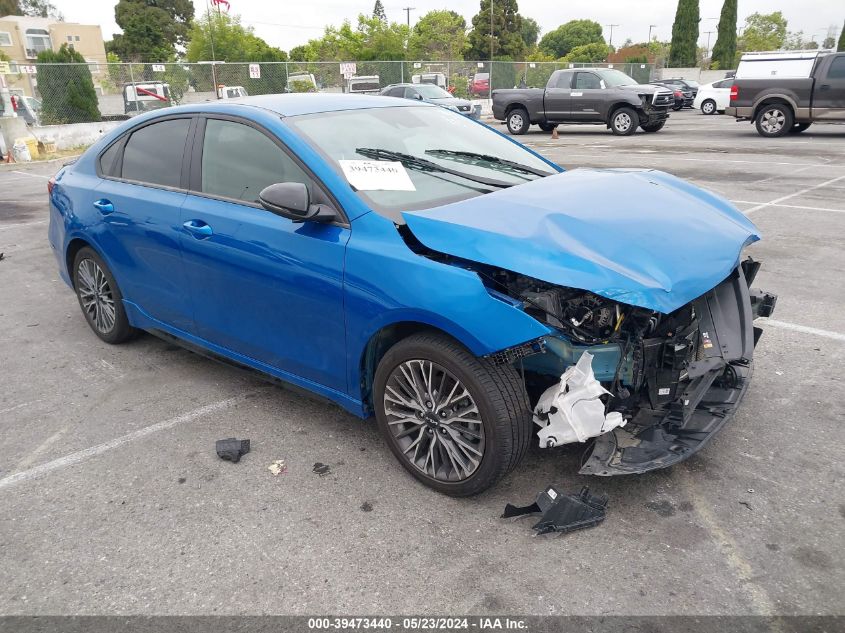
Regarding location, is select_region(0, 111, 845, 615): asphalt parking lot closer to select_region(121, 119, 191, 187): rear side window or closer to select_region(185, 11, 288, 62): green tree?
select_region(121, 119, 191, 187): rear side window

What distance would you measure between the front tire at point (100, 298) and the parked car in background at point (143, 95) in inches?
854

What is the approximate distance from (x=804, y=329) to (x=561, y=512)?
3.06 meters

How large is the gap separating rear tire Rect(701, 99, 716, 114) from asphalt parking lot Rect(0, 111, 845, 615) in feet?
90.0

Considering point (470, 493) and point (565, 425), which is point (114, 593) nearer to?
point (470, 493)

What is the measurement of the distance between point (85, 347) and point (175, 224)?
1.75m

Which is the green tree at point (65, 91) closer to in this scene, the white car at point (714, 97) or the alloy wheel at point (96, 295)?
the alloy wheel at point (96, 295)

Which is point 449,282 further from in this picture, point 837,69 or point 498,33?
point 498,33

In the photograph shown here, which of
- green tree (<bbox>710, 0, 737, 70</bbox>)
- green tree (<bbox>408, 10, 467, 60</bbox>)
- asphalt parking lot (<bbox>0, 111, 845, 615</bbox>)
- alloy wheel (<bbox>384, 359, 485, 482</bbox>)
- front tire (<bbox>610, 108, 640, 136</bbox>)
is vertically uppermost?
green tree (<bbox>408, 10, 467, 60</bbox>)

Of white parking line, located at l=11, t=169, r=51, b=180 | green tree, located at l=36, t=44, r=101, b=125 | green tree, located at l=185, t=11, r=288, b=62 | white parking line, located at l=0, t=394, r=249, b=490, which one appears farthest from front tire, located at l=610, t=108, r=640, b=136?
green tree, located at l=185, t=11, r=288, b=62

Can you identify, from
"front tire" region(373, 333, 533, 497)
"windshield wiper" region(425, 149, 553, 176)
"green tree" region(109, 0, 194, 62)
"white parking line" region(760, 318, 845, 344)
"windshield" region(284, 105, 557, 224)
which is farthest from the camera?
"green tree" region(109, 0, 194, 62)

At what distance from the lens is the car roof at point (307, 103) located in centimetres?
378

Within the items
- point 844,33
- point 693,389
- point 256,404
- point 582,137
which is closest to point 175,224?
point 256,404

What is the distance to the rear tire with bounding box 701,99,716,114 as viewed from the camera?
28.8 metres

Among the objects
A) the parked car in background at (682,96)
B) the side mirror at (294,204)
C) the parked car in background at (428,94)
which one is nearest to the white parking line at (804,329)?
the side mirror at (294,204)
